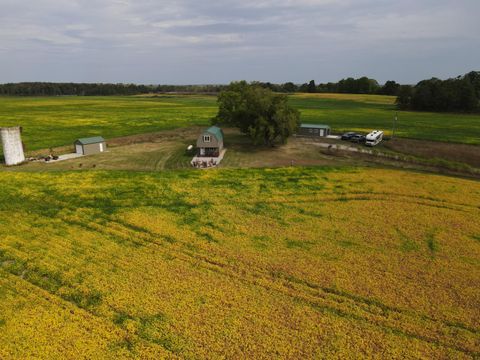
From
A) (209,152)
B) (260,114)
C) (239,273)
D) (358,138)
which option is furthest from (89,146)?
(358,138)

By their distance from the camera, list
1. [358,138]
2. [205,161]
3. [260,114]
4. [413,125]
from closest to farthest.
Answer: [205,161], [260,114], [358,138], [413,125]

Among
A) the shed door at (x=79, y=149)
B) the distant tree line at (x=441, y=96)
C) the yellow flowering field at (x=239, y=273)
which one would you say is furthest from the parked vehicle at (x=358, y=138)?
the distant tree line at (x=441, y=96)

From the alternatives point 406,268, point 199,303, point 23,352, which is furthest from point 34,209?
point 406,268

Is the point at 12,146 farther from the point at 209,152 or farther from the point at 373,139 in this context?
the point at 373,139

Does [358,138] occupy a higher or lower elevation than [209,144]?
lower

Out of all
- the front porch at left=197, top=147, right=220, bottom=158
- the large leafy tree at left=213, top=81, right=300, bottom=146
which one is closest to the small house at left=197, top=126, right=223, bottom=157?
the front porch at left=197, top=147, right=220, bottom=158

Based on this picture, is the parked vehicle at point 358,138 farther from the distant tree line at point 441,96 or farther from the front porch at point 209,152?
the distant tree line at point 441,96
